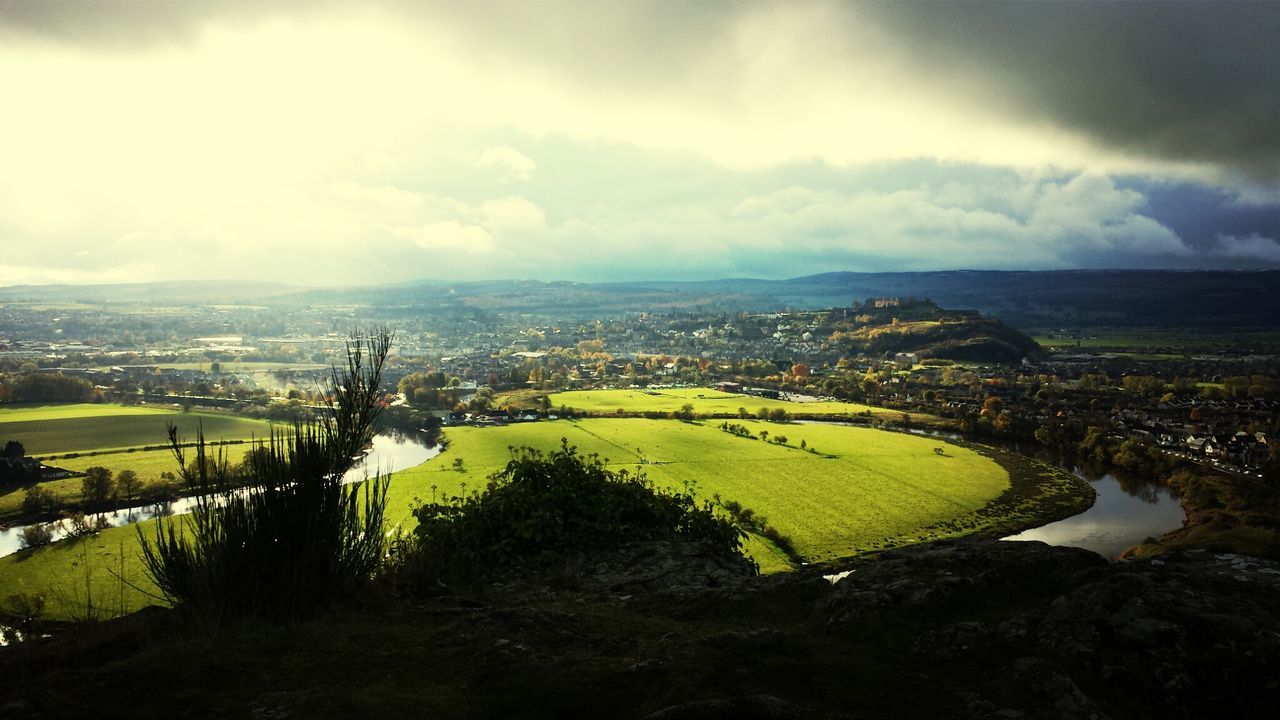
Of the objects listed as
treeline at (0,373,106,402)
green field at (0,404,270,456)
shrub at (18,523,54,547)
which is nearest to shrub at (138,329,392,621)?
shrub at (18,523,54,547)

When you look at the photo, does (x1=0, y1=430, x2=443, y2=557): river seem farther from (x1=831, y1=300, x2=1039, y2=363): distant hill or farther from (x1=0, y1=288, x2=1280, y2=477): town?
(x1=831, y1=300, x2=1039, y2=363): distant hill

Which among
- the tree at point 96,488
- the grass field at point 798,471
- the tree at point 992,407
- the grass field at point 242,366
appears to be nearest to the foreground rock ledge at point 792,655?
the grass field at point 798,471

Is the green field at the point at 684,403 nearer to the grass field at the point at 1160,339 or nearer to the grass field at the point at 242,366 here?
the grass field at the point at 242,366

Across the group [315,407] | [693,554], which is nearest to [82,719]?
[315,407]

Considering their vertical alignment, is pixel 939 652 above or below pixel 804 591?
above

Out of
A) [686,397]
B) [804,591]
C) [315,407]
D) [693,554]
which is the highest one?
[315,407]

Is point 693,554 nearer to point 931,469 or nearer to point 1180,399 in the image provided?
point 931,469

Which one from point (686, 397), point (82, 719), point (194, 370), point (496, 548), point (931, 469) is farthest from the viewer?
point (686, 397)
